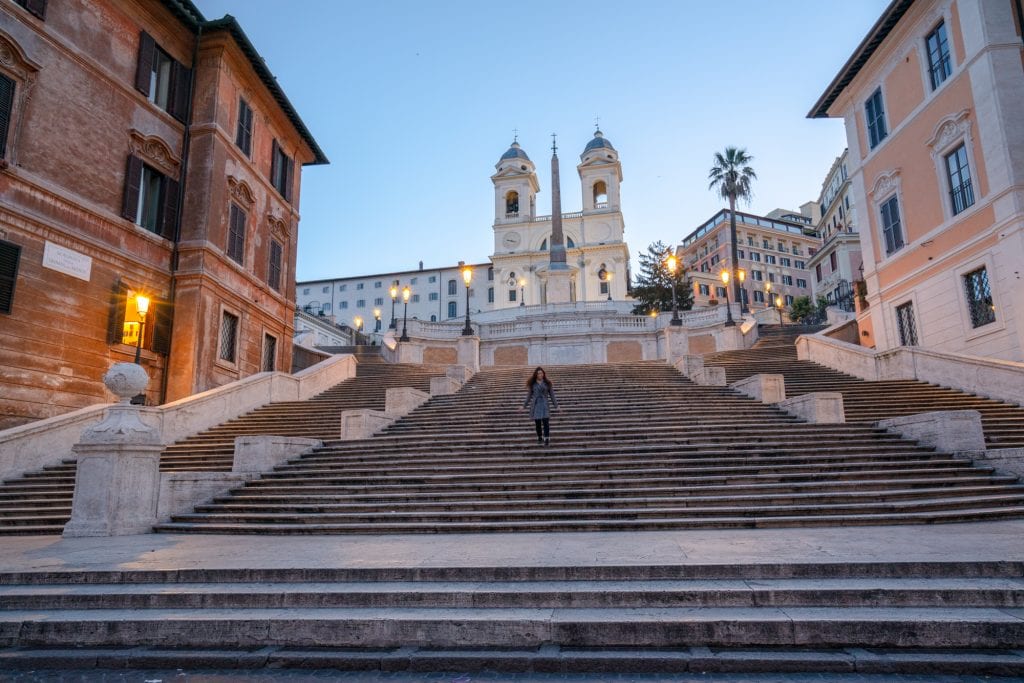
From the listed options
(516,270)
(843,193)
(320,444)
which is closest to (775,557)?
(320,444)

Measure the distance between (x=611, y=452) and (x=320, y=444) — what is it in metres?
6.40

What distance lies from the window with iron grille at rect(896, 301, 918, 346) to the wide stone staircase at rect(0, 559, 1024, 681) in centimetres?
1925

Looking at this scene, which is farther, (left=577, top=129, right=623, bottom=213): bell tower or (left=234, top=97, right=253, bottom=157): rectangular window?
(left=577, top=129, right=623, bottom=213): bell tower

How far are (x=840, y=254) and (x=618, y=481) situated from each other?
50532mm

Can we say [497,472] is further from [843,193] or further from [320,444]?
[843,193]

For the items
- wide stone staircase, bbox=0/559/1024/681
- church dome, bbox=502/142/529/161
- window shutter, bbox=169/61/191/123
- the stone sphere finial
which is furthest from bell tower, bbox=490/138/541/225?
wide stone staircase, bbox=0/559/1024/681

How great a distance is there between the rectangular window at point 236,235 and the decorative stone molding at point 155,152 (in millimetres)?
2293

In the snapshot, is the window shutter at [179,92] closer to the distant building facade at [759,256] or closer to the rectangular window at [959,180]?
the rectangular window at [959,180]

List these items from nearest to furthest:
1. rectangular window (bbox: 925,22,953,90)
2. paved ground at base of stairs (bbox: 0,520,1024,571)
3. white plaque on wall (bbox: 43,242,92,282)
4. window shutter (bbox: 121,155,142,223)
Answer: paved ground at base of stairs (bbox: 0,520,1024,571) → white plaque on wall (bbox: 43,242,92,282) → window shutter (bbox: 121,155,142,223) → rectangular window (bbox: 925,22,953,90)

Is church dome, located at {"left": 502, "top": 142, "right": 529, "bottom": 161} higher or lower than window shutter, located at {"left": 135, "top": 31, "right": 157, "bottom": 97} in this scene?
higher

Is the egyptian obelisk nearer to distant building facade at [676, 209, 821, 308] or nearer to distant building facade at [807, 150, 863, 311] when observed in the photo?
distant building facade at [807, 150, 863, 311]

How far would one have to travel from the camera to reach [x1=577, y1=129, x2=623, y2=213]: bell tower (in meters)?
79.8

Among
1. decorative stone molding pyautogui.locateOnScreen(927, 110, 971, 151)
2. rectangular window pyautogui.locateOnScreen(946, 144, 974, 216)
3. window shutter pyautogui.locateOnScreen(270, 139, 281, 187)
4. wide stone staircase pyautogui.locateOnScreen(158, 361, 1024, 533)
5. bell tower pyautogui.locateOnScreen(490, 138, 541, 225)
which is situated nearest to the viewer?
wide stone staircase pyautogui.locateOnScreen(158, 361, 1024, 533)

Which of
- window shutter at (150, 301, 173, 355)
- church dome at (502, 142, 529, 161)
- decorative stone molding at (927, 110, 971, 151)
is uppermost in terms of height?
church dome at (502, 142, 529, 161)
